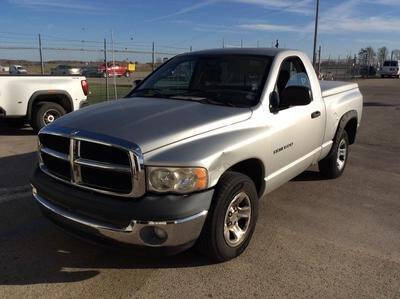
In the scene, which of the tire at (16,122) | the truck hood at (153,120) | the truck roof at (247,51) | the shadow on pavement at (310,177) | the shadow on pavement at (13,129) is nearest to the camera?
the truck hood at (153,120)

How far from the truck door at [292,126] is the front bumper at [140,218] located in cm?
126

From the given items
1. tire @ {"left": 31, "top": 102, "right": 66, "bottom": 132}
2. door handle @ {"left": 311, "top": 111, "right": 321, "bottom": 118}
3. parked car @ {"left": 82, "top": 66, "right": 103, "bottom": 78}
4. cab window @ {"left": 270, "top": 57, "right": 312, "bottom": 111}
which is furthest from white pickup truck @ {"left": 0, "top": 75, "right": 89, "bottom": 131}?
parked car @ {"left": 82, "top": 66, "right": 103, "bottom": 78}

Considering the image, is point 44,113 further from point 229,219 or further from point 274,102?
point 229,219

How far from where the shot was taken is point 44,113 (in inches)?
394

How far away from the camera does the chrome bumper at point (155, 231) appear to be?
332cm

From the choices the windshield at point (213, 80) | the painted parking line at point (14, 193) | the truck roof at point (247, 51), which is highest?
the truck roof at point (247, 51)

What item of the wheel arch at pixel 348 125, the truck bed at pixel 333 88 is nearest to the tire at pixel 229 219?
the truck bed at pixel 333 88

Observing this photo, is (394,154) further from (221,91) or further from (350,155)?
(221,91)

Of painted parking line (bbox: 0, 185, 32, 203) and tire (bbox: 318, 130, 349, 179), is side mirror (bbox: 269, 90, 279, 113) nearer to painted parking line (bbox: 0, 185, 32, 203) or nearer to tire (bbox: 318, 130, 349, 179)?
tire (bbox: 318, 130, 349, 179)

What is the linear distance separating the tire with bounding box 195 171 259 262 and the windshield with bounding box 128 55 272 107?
90 cm

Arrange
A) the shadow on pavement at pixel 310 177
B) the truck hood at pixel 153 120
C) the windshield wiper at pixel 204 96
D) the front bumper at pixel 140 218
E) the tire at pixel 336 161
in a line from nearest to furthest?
the front bumper at pixel 140 218, the truck hood at pixel 153 120, the windshield wiper at pixel 204 96, the tire at pixel 336 161, the shadow on pavement at pixel 310 177

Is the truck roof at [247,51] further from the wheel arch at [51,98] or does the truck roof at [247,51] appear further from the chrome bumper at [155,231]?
the wheel arch at [51,98]

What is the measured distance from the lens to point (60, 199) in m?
3.69

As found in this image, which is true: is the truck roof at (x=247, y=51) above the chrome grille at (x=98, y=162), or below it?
above
